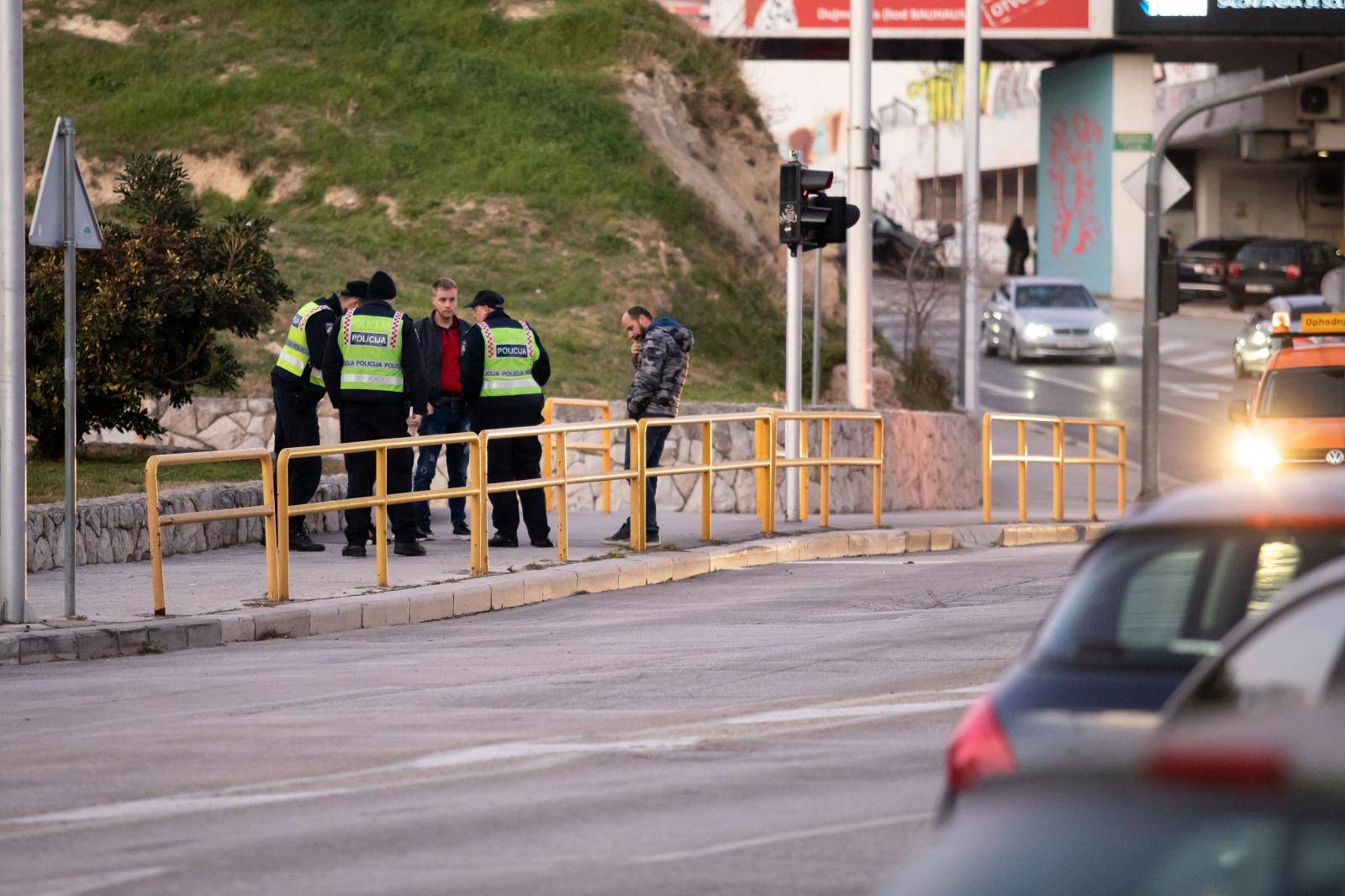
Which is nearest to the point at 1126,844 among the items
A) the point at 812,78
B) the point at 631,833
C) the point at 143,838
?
the point at 631,833

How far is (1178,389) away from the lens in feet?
130

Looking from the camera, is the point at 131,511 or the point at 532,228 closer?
the point at 131,511

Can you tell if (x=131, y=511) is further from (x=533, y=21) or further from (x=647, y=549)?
(x=533, y=21)

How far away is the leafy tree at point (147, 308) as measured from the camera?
19.0 meters

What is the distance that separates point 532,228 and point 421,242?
1664 millimetres

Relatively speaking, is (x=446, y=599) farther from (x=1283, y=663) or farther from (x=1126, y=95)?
(x=1126, y=95)

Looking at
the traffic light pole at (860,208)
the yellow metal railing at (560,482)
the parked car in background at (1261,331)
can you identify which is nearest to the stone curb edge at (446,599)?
the yellow metal railing at (560,482)

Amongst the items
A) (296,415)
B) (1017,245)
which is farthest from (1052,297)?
(296,415)

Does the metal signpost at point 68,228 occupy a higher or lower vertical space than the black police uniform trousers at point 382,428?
higher

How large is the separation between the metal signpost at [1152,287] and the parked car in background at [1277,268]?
2827cm

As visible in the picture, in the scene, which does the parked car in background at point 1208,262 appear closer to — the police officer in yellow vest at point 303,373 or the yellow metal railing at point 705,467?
the yellow metal railing at point 705,467

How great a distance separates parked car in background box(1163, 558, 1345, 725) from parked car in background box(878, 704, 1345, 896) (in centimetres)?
14

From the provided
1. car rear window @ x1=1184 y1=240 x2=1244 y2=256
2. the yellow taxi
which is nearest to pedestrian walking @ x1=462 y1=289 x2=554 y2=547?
the yellow taxi

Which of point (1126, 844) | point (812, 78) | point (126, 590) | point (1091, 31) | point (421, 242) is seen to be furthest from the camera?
point (812, 78)
